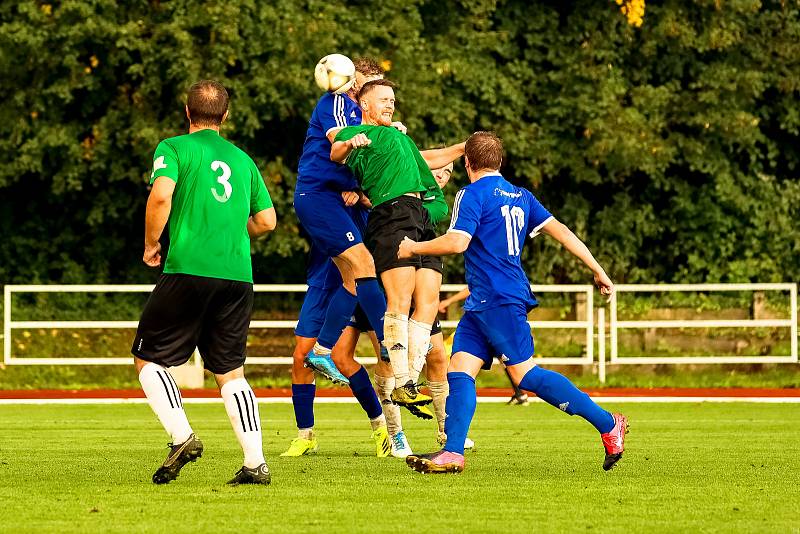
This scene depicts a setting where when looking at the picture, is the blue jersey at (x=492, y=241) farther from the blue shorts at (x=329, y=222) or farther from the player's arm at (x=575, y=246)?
the blue shorts at (x=329, y=222)

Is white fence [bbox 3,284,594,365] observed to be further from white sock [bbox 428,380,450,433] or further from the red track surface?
white sock [bbox 428,380,450,433]

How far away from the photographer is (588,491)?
8352mm

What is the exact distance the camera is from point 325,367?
1077 centimetres

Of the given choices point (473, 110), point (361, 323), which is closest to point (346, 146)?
point (361, 323)

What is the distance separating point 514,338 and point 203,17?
1506cm

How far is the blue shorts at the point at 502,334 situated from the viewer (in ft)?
29.8

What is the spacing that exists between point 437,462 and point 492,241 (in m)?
1.28

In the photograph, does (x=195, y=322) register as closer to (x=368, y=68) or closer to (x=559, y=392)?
(x=559, y=392)

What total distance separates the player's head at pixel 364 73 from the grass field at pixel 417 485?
2.44 metres

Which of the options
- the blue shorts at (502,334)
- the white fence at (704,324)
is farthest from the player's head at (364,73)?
the white fence at (704,324)

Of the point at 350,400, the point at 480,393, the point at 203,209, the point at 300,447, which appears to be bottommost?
the point at 480,393

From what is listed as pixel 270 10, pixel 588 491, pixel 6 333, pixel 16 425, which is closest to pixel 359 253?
pixel 588 491

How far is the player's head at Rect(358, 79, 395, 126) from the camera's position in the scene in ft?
32.9

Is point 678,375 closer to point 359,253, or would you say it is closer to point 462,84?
point 462,84
